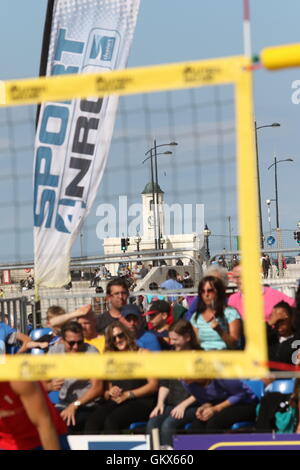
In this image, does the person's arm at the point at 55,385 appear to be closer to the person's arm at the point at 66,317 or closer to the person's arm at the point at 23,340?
the person's arm at the point at 66,317

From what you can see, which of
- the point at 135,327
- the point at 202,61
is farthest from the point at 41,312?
the point at 202,61

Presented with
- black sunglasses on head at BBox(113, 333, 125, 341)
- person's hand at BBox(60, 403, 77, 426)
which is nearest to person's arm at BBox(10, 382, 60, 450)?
black sunglasses on head at BBox(113, 333, 125, 341)

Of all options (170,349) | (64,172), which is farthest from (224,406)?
(64,172)

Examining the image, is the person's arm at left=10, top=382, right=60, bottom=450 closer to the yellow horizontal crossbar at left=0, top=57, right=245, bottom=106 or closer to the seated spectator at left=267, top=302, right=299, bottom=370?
the yellow horizontal crossbar at left=0, top=57, right=245, bottom=106

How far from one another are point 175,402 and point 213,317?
730 millimetres

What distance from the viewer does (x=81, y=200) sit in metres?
6.53

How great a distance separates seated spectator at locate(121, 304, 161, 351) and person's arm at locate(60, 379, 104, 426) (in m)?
0.37

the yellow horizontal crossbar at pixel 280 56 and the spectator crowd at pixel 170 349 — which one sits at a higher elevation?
the yellow horizontal crossbar at pixel 280 56

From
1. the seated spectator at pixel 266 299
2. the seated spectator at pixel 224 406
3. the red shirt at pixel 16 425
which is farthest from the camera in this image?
the seated spectator at pixel 266 299

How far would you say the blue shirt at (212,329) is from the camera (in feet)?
16.9

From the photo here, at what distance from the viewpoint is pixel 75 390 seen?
5836mm

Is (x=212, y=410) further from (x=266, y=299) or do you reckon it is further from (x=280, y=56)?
(x=280, y=56)

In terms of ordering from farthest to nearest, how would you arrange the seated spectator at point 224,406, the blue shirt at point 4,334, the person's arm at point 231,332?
the blue shirt at point 4,334, the seated spectator at point 224,406, the person's arm at point 231,332

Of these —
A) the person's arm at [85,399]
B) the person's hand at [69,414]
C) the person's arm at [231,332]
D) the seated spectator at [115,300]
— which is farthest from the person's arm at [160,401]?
the seated spectator at [115,300]
